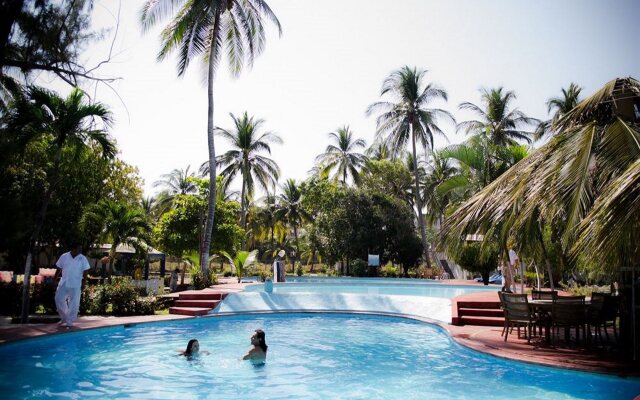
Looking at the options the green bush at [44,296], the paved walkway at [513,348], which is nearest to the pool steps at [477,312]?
the paved walkway at [513,348]

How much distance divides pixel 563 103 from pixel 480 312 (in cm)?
2689

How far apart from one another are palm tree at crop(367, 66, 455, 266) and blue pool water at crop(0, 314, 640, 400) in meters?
23.4

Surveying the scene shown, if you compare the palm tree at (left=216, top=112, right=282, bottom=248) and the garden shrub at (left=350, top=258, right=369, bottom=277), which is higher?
the palm tree at (left=216, top=112, right=282, bottom=248)

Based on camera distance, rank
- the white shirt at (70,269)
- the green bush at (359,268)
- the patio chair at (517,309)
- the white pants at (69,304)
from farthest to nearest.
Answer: the green bush at (359,268), the white shirt at (70,269), the white pants at (69,304), the patio chair at (517,309)

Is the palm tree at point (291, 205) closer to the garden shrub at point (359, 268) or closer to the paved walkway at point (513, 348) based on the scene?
the garden shrub at point (359, 268)

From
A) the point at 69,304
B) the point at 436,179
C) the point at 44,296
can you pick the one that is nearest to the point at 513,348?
the point at 69,304

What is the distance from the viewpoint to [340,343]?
11.2 m

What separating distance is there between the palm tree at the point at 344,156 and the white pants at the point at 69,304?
29646 mm

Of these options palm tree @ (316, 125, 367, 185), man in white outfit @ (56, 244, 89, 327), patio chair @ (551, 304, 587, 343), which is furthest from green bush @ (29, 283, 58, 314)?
palm tree @ (316, 125, 367, 185)

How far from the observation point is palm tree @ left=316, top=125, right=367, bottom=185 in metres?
40.2

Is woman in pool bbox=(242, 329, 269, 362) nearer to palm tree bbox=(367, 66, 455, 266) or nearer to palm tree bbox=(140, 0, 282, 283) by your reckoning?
palm tree bbox=(140, 0, 282, 283)

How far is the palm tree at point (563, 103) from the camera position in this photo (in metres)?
31.7

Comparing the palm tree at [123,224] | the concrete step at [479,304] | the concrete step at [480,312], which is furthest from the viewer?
the palm tree at [123,224]

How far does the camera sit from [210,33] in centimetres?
2053
